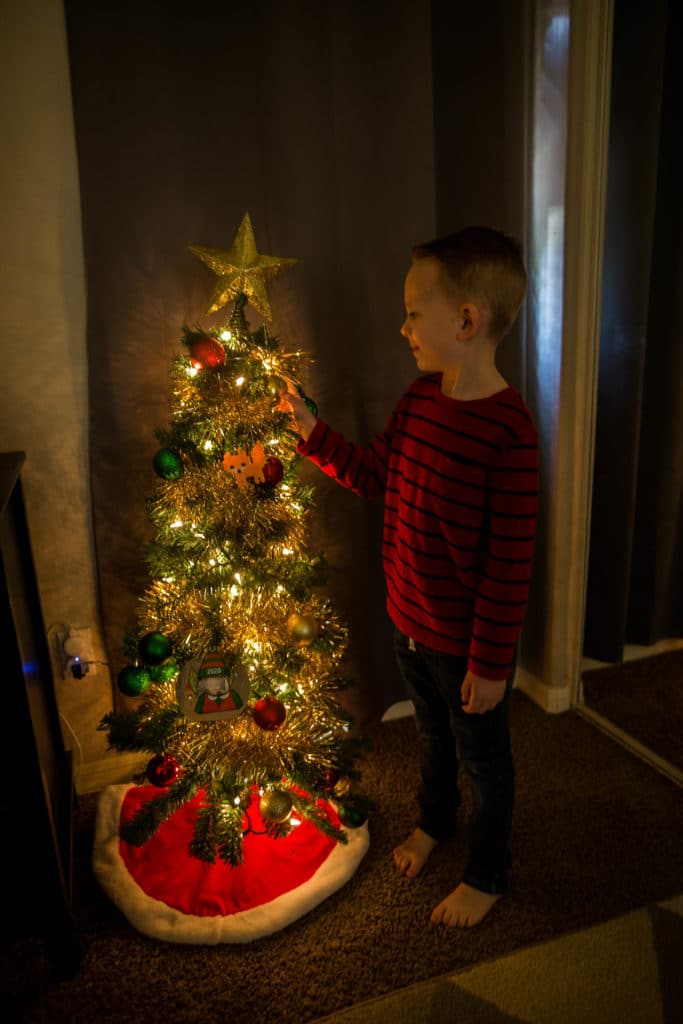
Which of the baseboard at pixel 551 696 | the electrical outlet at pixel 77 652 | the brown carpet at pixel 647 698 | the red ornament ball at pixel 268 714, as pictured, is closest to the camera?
the red ornament ball at pixel 268 714

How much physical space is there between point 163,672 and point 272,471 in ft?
Answer: 1.59

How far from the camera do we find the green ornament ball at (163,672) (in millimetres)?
1452

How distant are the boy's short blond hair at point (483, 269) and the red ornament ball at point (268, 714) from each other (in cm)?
85

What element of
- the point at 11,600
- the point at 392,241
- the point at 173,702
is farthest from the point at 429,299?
the point at 173,702

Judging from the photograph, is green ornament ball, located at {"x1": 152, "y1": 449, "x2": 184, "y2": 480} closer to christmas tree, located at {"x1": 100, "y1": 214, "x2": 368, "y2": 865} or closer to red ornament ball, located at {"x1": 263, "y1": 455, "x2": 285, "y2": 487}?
christmas tree, located at {"x1": 100, "y1": 214, "x2": 368, "y2": 865}

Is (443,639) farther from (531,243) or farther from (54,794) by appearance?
(531,243)

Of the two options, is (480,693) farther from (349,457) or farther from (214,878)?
(214,878)

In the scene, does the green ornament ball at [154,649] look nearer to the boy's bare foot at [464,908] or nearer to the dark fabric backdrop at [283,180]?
the dark fabric backdrop at [283,180]

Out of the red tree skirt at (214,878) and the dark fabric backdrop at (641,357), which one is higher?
the dark fabric backdrop at (641,357)

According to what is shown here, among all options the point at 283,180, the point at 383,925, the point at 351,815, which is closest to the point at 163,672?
the point at 351,815

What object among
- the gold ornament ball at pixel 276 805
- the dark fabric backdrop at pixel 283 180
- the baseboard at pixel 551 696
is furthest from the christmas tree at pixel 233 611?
the baseboard at pixel 551 696

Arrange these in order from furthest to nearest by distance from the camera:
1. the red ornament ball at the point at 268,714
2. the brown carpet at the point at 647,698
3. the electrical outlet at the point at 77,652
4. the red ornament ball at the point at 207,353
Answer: the brown carpet at the point at 647,698 < the electrical outlet at the point at 77,652 < the red ornament ball at the point at 268,714 < the red ornament ball at the point at 207,353

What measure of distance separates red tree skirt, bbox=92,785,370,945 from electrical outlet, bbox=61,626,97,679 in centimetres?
35

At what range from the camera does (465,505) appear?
1225 mm
